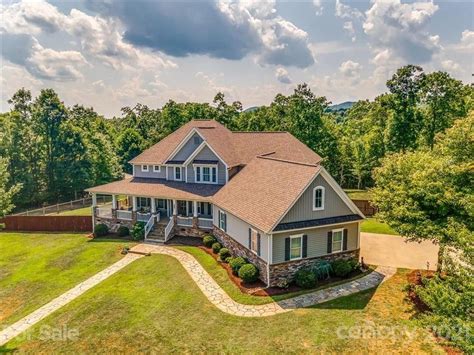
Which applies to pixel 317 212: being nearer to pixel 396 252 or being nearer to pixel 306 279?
pixel 306 279

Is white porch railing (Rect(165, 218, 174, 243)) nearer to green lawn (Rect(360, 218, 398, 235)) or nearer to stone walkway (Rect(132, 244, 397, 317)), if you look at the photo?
stone walkway (Rect(132, 244, 397, 317))

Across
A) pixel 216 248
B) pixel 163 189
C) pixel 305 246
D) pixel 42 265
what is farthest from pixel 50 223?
pixel 305 246

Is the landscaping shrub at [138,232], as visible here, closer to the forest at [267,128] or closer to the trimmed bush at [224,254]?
the trimmed bush at [224,254]

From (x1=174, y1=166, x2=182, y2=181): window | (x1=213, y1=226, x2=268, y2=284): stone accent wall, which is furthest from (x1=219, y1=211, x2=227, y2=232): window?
(x1=174, y1=166, x2=182, y2=181): window

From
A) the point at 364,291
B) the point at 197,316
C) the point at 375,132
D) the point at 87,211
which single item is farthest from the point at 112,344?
the point at 375,132

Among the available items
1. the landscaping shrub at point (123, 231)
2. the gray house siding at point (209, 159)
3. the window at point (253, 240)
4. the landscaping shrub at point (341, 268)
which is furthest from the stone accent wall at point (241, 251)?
the landscaping shrub at point (123, 231)

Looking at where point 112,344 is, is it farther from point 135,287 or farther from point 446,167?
point 446,167
